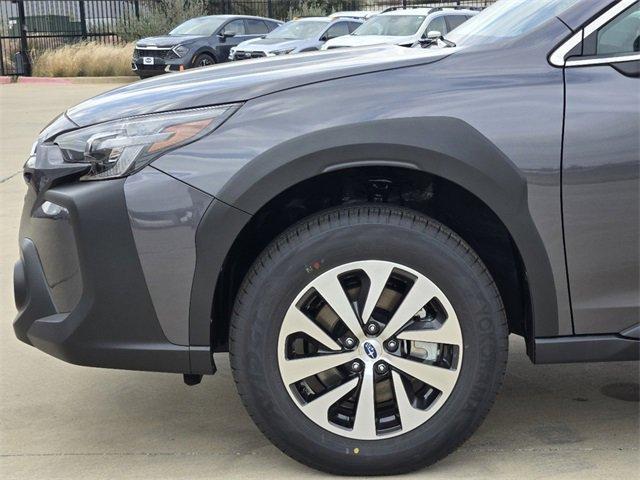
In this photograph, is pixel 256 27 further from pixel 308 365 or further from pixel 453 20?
pixel 308 365

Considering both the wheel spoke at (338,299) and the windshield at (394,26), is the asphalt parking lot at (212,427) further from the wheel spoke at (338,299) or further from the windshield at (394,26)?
the windshield at (394,26)

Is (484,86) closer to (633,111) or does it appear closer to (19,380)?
(633,111)

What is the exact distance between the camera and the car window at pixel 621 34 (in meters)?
3.15

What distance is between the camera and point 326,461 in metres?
3.14

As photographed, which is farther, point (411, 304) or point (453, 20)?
point (453, 20)

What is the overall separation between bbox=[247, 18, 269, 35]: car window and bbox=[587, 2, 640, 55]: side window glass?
21.3m

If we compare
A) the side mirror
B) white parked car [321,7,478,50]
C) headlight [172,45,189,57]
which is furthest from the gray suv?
headlight [172,45,189,57]

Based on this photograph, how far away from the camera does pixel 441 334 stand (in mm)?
3092

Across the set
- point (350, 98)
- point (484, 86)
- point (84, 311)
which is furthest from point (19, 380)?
point (484, 86)

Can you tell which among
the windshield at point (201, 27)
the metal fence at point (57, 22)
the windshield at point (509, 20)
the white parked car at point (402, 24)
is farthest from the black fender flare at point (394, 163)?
the metal fence at point (57, 22)

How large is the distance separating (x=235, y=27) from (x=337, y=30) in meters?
3.02

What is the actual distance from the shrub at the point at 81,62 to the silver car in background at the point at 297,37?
12.8ft

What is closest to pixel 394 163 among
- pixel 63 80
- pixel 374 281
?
pixel 374 281

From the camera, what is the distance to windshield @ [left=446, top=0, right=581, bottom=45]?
3.25m
